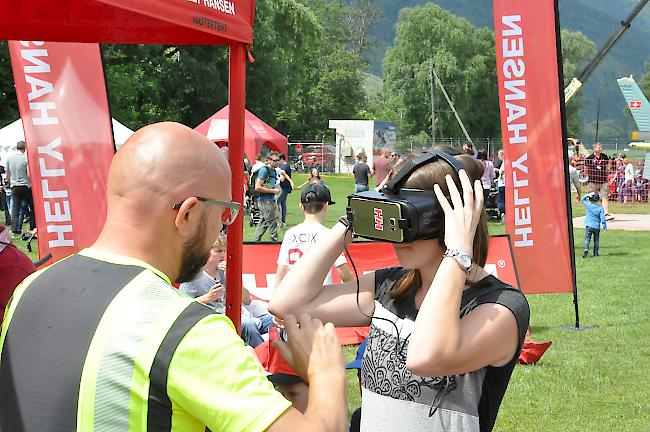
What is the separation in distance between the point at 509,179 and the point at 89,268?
7283 millimetres

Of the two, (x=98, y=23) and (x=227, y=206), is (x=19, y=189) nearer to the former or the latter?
(x=98, y=23)

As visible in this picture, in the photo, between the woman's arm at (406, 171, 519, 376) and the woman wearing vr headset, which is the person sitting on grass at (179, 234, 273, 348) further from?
the woman's arm at (406, 171, 519, 376)

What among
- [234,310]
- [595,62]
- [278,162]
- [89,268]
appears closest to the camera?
[89,268]

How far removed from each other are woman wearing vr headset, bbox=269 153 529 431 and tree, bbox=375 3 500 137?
72883 mm

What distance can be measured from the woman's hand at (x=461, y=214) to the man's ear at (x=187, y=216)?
880 mm

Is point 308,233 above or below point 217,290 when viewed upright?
above

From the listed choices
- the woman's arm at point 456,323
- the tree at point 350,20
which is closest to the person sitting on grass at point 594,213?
the woman's arm at point 456,323

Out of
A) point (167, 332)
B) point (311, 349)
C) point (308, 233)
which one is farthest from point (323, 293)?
point (308, 233)

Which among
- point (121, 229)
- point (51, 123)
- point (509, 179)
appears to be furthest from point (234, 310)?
point (509, 179)

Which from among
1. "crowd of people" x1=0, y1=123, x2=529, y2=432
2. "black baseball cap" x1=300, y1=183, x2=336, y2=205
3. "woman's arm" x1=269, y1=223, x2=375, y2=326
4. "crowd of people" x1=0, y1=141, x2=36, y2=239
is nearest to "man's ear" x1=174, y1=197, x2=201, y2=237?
"crowd of people" x1=0, y1=123, x2=529, y2=432

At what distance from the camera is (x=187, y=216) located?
5.82ft

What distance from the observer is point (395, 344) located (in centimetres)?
259

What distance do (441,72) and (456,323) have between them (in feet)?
257

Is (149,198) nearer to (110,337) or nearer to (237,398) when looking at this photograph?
(110,337)
